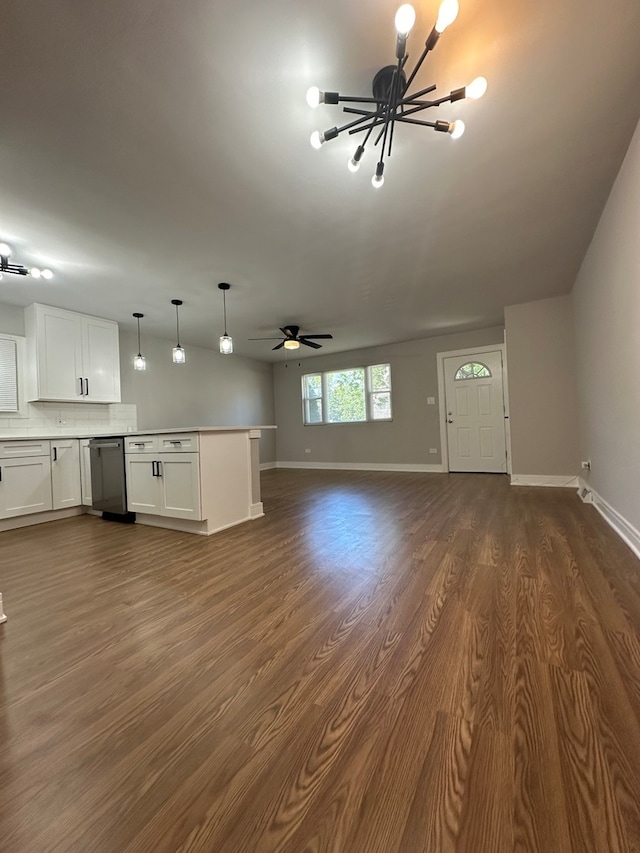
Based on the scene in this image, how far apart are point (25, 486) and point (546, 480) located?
20.7ft

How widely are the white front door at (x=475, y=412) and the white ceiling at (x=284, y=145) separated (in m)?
2.33

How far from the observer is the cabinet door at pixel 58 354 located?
4207 mm

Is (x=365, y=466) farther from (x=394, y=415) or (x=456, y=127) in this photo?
(x=456, y=127)

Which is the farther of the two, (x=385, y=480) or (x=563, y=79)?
(x=385, y=480)

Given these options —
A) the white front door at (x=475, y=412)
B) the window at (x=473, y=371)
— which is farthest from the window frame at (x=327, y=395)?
the window at (x=473, y=371)

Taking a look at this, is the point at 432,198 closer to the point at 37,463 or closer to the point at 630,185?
the point at 630,185

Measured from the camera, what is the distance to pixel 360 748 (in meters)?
0.98

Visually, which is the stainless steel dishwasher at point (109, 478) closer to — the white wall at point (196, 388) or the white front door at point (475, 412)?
the white wall at point (196, 388)

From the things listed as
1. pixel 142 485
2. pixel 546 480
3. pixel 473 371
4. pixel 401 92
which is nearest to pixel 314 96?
pixel 401 92

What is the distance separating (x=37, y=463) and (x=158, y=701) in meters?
3.78

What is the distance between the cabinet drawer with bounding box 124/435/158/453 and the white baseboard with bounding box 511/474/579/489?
15.1 ft

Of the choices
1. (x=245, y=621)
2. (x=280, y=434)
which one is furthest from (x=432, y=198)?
(x=280, y=434)

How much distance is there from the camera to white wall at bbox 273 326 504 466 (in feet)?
21.6

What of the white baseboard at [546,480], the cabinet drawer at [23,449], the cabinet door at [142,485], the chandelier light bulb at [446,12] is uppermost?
the chandelier light bulb at [446,12]
